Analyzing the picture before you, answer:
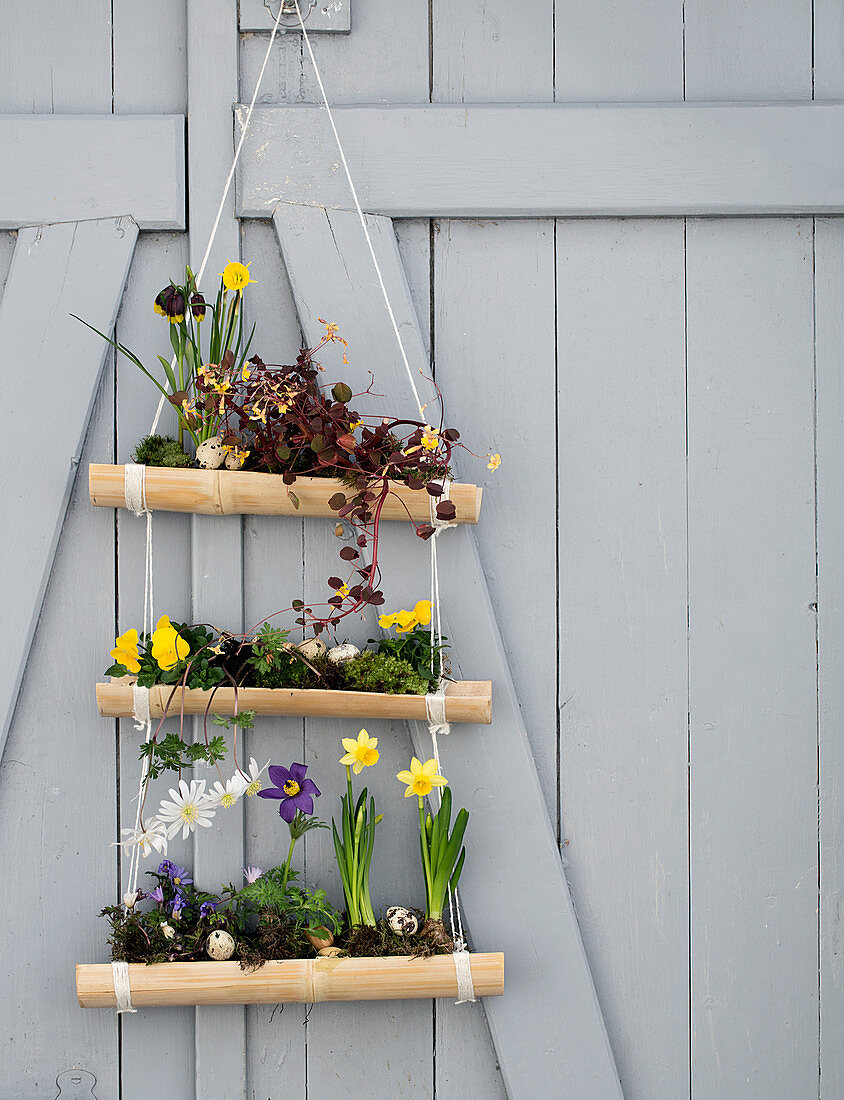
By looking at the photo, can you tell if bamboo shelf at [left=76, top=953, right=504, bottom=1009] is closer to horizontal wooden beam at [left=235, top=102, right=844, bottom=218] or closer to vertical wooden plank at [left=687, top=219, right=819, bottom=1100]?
vertical wooden plank at [left=687, top=219, right=819, bottom=1100]

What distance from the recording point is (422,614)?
4.77 ft

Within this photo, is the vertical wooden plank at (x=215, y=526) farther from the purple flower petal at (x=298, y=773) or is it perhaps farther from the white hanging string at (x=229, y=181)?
the purple flower petal at (x=298, y=773)

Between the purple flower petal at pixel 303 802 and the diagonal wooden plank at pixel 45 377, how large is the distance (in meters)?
0.55

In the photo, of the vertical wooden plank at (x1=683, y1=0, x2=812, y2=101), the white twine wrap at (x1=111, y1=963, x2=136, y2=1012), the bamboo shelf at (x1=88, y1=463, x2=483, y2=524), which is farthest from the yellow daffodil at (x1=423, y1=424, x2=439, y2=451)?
the white twine wrap at (x1=111, y1=963, x2=136, y2=1012)

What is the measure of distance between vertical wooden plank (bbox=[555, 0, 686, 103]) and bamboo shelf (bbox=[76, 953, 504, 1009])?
1.53 m

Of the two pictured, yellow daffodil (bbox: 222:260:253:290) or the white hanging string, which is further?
the white hanging string

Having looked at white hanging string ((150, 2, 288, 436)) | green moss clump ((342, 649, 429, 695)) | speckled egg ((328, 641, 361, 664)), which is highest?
white hanging string ((150, 2, 288, 436))

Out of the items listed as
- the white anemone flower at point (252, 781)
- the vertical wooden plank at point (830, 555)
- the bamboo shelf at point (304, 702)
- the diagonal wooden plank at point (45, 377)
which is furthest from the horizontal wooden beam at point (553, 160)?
the white anemone flower at point (252, 781)

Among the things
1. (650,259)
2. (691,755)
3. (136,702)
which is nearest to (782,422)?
(650,259)

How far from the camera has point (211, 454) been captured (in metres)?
1.47

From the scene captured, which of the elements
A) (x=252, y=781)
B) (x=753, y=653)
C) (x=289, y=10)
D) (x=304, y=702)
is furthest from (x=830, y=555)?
(x=289, y=10)

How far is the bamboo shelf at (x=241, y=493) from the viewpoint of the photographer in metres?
1.46

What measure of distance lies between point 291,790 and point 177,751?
200 millimetres

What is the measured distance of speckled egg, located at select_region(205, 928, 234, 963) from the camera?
1436mm
